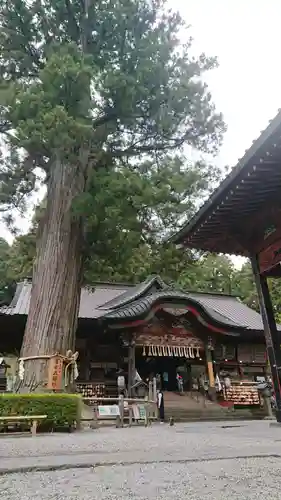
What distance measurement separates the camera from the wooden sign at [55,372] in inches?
357

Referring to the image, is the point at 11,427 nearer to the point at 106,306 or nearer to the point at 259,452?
the point at 259,452

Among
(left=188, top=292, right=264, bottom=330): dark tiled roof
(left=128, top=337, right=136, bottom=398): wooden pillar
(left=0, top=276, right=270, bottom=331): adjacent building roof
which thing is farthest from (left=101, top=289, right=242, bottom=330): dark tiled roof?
(left=188, top=292, right=264, bottom=330): dark tiled roof

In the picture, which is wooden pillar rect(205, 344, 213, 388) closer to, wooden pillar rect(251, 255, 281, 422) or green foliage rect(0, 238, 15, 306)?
wooden pillar rect(251, 255, 281, 422)

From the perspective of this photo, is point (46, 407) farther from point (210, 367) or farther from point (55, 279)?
point (210, 367)

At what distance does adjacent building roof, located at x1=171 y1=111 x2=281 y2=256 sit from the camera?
5.16 metres

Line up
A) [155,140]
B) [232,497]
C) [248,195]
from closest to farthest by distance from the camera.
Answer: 1. [232,497]
2. [248,195]
3. [155,140]

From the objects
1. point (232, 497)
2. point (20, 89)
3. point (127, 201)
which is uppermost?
point (20, 89)

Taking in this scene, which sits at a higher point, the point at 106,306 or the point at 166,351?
the point at 106,306

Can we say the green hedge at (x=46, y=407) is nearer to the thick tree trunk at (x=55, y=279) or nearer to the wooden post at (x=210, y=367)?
the thick tree trunk at (x=55, y=279)

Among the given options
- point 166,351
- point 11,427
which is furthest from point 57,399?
point 166,351

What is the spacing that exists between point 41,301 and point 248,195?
18.0ft

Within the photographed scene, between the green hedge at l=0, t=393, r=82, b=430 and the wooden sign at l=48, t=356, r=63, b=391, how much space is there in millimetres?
569

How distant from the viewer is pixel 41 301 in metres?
9.60

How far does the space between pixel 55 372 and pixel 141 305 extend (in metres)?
7.39
